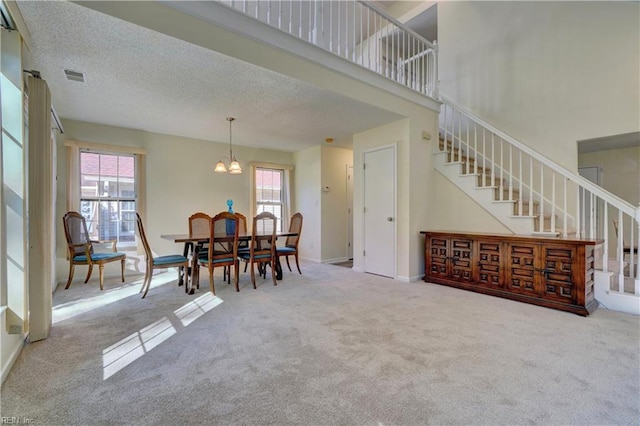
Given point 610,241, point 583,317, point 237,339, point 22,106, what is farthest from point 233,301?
point 610,241

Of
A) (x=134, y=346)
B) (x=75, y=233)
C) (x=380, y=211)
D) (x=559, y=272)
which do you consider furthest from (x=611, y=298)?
(x=75, y=233)

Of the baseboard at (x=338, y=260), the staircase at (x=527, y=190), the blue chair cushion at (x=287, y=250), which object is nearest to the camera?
the staircase at (x=527, y=190)

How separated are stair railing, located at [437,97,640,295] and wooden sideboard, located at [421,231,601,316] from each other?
532 mm

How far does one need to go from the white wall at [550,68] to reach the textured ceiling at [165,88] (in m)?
2.23

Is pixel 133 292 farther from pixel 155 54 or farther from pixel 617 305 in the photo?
pixel 617 305

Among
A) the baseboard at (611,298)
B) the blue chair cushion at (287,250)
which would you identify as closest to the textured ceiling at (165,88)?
the blue chair cushion at (287,250)

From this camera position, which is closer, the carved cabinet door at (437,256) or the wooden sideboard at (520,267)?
the wooden sideboard at (520,267)

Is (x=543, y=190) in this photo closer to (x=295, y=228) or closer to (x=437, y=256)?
(x=437, y=256)

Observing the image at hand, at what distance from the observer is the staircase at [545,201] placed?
3.07 m

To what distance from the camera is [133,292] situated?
12.1ft

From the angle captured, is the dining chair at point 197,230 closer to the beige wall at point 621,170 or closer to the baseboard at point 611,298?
the baseboard at point 611,298

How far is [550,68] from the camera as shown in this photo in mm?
4422

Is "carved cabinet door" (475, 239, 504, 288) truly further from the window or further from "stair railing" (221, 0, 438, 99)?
the window

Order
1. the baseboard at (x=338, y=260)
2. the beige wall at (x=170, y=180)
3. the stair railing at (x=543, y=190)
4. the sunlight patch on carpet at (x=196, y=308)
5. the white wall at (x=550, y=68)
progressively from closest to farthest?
the sunlight patch on carpet at (x=196, y=308)
the stair railing at (x=543, y=190)
the white wall at (x=550, y=68)
the beige wall at (x=170, y=180)
the baseboard at (x=338, y=260)
